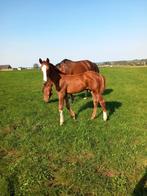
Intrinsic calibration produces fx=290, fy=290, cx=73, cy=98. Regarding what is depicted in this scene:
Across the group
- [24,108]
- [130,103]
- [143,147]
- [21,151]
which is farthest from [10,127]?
[130,103]

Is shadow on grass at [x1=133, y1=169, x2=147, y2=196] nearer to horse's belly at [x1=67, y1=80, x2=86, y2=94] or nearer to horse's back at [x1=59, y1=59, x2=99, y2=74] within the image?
horse's belly at [x1=67, y1=80, x2=86, y2=94]

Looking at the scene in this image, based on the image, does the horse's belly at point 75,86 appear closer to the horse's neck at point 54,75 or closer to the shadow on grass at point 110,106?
the horse's neck at point 54,75

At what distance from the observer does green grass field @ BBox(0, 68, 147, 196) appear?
23.5ft

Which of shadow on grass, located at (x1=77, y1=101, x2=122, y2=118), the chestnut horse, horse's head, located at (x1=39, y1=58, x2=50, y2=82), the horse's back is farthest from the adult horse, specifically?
horse's head, located at (x1=39, y1=58, x2=50, y2=82)

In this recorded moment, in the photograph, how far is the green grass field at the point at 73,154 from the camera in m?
7.15

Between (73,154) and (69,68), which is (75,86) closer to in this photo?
(73,154)

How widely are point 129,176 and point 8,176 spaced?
3213mm

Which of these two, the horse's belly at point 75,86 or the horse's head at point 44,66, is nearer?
the horse's head at point 44,66

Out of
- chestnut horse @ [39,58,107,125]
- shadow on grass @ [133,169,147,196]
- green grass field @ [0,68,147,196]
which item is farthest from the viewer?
chestnut horse @ [39,58,107,125]

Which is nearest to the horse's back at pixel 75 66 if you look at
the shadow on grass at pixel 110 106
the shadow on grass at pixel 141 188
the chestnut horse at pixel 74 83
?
the shadow on grass at pixel 110 106

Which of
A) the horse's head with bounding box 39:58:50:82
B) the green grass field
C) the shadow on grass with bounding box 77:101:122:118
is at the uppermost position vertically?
the horse's head with bounding box 39:58:50:82

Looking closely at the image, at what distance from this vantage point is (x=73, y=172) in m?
7.89

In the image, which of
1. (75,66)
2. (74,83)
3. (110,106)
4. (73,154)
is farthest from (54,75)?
(75,66)

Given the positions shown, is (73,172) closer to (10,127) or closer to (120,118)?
(10,127)
